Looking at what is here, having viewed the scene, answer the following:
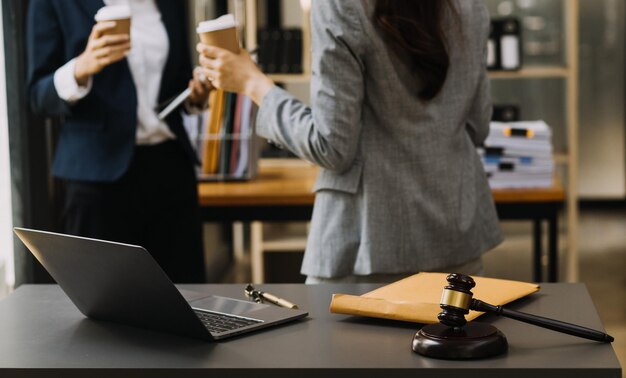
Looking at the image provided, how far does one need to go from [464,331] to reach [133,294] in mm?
416

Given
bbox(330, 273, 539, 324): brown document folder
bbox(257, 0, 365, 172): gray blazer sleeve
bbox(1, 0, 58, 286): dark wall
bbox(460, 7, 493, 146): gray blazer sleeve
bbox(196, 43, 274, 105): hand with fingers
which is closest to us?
bbox(330, 273, 539, 324): brown document folder

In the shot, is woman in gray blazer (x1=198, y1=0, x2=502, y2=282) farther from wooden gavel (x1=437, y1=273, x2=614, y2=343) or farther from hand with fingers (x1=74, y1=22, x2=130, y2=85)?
wooden gavel (x1=437, y1=273, x2=614, y2=343)

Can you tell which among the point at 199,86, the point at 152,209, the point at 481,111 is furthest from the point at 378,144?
the point at 152,209

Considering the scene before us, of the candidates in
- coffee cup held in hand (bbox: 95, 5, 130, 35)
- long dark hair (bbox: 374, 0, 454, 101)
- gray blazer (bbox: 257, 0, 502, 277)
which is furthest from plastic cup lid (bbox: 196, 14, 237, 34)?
coffee cup held in hand (bbox: 95, 5, 130, 35)

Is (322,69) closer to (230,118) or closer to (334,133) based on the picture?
(334,133)

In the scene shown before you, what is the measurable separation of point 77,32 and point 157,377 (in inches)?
62.3

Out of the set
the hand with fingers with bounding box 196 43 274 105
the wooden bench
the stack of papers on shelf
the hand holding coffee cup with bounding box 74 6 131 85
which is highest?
the hand holding coffee cup with bounding box 74 6 131 85

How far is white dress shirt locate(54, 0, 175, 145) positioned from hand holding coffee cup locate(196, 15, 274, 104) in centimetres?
66

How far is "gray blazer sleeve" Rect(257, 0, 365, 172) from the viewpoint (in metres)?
1.77

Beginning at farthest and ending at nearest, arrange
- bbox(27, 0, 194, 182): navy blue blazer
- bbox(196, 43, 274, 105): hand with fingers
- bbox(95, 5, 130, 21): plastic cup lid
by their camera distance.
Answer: bbox(27, 0, 194, 182): navy blue blazer → bbox(95, 5, 130, 21): plastic cup lid → bbox(196, 43, 274, 105): hand with fingers

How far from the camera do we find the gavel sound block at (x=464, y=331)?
3.75 feet

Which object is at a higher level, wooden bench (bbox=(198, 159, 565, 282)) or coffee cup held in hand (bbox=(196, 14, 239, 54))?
coffee cup held in hand (bbox=(196, 14, 239, 54))

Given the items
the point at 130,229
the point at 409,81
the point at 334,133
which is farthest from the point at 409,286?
the point at 130,229

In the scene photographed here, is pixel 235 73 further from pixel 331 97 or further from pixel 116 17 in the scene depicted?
pixel 116 17
